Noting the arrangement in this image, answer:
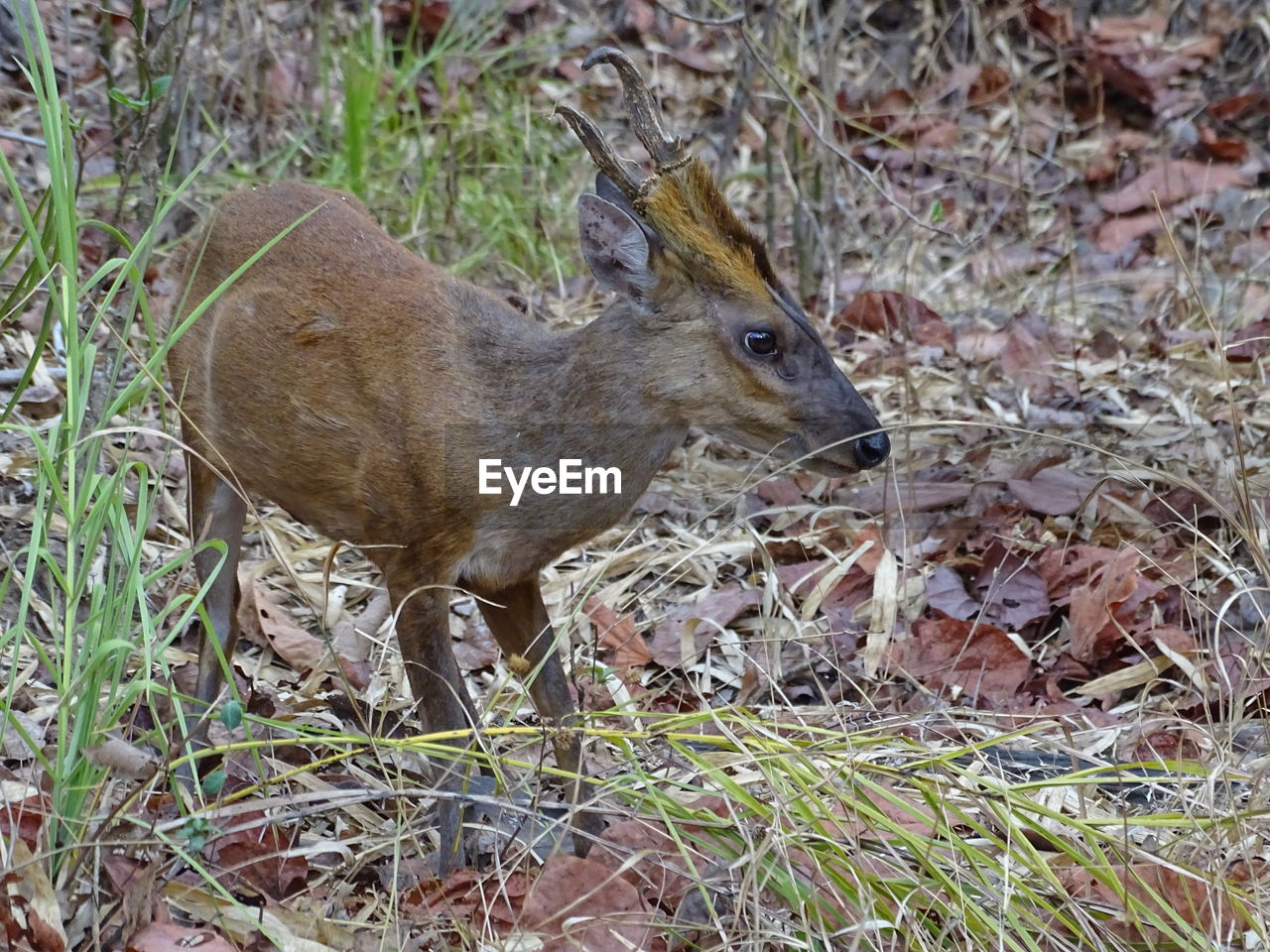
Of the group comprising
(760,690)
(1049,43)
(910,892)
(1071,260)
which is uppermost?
(1049,43)

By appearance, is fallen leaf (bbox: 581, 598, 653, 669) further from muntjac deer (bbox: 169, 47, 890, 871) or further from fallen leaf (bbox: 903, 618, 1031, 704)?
fallen leaf (bbox: 903, 618, 1031, 704)

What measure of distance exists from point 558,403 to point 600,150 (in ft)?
2.00

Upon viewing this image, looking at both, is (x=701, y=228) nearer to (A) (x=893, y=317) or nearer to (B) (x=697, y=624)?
(B) (x=697, y=624)

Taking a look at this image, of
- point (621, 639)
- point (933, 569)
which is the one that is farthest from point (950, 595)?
point (621, 639)

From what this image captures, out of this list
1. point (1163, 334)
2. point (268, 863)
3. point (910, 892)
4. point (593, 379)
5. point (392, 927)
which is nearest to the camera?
point (910, 892)

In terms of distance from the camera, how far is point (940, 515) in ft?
17.9

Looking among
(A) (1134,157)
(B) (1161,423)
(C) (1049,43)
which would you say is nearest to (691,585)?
(B) (1161,423)

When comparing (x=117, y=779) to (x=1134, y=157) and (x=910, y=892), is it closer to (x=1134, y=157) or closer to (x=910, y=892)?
(x=910, y=892)

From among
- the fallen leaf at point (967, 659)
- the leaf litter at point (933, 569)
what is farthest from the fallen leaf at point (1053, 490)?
the fallen leaf at point (967, 659)

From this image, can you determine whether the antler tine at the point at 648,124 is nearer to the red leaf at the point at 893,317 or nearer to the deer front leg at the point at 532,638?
the deer front leg at the point at 532,638

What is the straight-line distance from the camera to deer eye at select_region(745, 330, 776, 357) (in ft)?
13.0

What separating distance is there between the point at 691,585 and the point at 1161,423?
6.00ft

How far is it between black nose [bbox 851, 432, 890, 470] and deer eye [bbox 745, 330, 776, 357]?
302 mm

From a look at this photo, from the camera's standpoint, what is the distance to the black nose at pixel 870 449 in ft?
13.1
